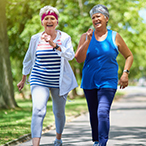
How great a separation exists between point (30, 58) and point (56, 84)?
0.52 metres

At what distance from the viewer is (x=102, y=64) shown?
4.83m

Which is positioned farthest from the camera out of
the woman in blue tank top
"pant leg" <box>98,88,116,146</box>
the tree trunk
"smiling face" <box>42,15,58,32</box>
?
the tree trunk

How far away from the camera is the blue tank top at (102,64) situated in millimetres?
4820

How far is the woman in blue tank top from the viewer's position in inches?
188

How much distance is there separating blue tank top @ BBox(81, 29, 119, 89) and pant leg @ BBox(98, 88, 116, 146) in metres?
0.09

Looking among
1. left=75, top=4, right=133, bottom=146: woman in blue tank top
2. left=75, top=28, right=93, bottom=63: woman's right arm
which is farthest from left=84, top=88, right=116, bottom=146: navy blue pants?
left=75, top=28, right=93, bottom=63: woman's right arm

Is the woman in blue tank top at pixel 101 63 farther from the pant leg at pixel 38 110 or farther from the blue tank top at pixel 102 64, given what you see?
the pant leg at pixel 38 110

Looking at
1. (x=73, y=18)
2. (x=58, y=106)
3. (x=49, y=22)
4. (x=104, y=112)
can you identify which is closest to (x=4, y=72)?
(x=73, y=18)

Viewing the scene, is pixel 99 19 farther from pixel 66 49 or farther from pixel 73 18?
pixel 73 18

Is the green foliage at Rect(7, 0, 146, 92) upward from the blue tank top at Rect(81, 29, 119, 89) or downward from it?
upward

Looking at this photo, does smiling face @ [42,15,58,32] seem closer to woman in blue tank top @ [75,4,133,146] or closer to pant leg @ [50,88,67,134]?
woman in blue tank top @ [75,4,133,146]

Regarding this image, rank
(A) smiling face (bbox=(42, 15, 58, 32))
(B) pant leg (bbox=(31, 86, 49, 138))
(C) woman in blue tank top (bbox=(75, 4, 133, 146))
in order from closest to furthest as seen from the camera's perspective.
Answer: (B) pant leg (bbox=(31, 86, 49, 138)) < (C) woman in blue tank top (bbox=(75, 4, 133, 146)) < (A) smiling face (bbox=(42, 15, 58, 32))

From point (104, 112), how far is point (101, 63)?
644 millimetres

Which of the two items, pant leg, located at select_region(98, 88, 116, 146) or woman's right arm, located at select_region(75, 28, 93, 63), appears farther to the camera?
woman's right arm, located at select_region(75, 28, 93, 63)
